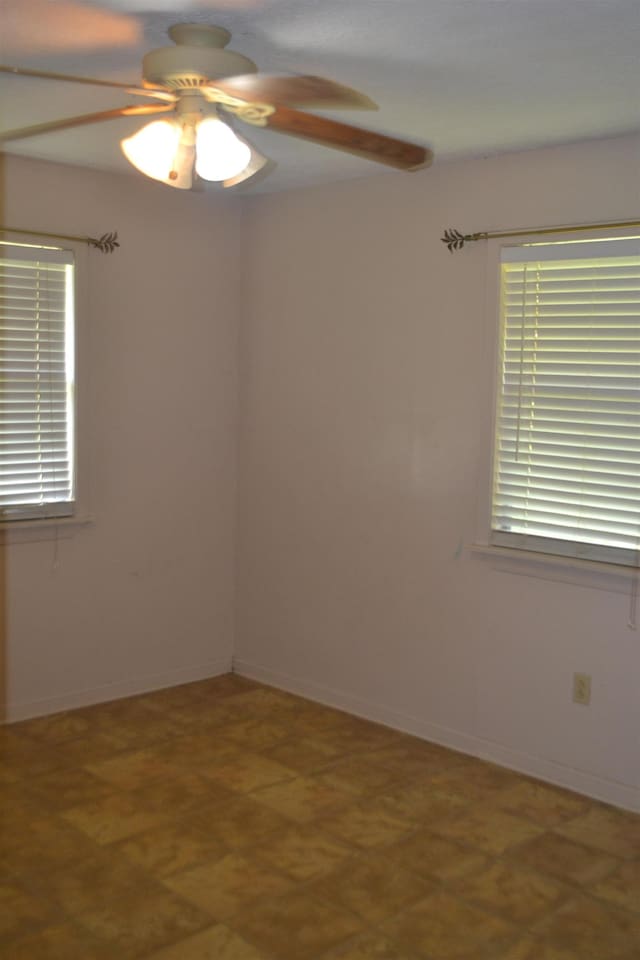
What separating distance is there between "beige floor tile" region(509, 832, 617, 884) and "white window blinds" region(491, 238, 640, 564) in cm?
101

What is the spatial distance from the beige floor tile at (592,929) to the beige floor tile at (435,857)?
1.06 ft

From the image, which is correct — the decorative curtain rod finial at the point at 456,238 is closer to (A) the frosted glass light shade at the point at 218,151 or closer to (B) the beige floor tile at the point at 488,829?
(A) the frosted glass light shade at the point at 218,151

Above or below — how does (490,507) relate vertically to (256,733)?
above

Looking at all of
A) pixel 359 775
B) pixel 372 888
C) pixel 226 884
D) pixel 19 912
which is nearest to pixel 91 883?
pixel 19 912

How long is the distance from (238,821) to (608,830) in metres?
1.28

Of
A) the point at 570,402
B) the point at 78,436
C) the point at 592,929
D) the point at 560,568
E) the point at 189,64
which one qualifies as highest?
the point at 189,64

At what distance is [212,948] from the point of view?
2568 millimetres

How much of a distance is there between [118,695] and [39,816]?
1.24 metres

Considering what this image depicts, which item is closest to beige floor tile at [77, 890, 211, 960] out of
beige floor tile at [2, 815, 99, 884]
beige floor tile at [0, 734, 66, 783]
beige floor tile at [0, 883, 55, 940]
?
beige floor tile at [0, 883, 55, 940]

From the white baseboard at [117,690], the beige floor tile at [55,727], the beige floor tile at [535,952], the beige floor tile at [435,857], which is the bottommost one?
the beige floor tile at [535,952]

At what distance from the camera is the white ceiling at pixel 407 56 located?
2.38 m

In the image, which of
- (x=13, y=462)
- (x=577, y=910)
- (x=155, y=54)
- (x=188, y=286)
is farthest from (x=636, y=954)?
(x=188, y=286)

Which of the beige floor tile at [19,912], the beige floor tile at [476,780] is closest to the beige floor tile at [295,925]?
the beige floor tile at [19,912]

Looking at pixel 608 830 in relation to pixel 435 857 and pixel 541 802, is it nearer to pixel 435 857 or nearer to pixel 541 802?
pixel 541 802
